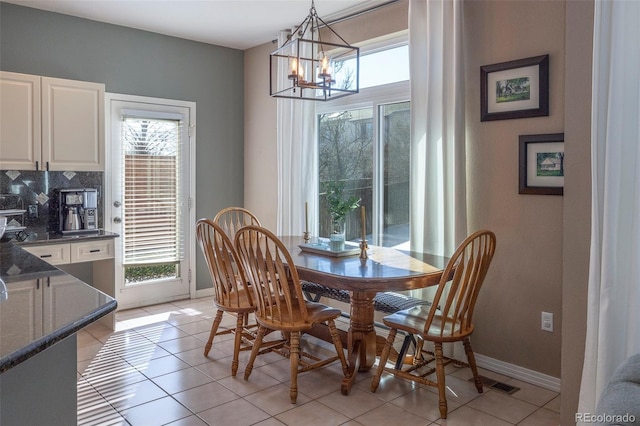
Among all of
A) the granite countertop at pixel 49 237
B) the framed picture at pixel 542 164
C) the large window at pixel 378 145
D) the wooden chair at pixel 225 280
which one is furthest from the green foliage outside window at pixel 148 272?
the framed picture at pixel 542 164

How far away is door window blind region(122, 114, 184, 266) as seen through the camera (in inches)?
191

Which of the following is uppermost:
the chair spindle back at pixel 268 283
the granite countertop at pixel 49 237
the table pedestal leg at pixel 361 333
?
the granite countertop at pixel 49 237

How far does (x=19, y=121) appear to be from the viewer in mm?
3844

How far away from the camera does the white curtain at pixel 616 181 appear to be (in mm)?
2189

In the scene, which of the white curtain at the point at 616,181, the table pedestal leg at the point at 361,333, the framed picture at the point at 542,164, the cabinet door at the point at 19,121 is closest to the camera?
the white curtain at the point at 616,181

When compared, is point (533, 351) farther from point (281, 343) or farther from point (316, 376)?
point (281, 343)

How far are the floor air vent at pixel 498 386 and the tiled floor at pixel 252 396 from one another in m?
0.04

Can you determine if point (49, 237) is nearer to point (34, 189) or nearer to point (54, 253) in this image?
point (54, 253)

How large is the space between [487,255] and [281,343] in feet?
5.04

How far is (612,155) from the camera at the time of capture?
7.28ft

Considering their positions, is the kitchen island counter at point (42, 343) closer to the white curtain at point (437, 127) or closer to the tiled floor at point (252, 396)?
the tiled floor at point (252, 396)

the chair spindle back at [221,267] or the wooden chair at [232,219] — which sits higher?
the wooden chair at [232,219]

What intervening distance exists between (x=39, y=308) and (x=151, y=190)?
373 centimetres

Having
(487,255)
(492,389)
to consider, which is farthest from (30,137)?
(492,389)
